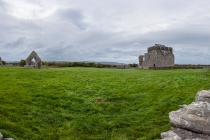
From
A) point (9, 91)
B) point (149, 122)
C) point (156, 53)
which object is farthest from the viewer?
point (156, 53)

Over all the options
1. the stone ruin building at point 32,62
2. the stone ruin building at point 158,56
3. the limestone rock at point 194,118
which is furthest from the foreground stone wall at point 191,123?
the stone ruin building at point 158,56

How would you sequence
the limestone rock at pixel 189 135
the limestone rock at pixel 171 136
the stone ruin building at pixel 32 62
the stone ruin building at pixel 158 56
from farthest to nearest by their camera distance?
the stone ruin building at pixel 158 56
the stone ruin building at pixel 32 62
the limestone rock at pixel 189 135
the limestone rock at pixel 171 136

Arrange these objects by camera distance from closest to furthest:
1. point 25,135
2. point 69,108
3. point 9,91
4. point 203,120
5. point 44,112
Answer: point 203,120 < point 25,135 < point 44,112 < point 69,108 < point 9,91

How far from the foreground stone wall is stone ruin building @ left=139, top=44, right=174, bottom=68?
3453cm

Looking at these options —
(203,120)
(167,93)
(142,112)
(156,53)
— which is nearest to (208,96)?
(203,120)

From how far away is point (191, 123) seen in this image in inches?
314

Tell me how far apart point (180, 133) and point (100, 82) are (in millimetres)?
13599

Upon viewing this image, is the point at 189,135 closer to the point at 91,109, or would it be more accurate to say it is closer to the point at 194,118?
the point at 194,118

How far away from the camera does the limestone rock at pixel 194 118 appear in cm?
784

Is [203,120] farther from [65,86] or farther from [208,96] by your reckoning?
[65,86]

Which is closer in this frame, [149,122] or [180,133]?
[180,133]

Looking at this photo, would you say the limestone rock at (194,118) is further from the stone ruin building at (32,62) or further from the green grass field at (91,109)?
the stone ruin building at (32,62)

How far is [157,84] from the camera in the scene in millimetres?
19156

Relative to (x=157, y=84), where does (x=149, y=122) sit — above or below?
below
